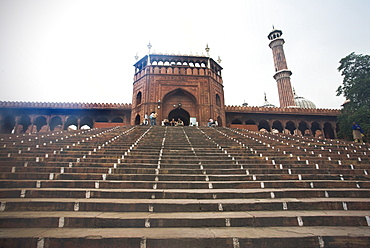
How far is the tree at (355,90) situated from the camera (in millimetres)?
16875

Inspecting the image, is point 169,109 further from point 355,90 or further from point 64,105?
point 355,90

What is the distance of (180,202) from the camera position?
3.52 metres

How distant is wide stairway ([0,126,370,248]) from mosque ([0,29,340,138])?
14.9 meters

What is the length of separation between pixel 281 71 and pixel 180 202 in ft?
110

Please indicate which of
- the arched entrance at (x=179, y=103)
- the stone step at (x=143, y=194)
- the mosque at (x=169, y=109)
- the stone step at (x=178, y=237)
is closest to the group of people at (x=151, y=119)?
the mosque at (x=169, y=109)

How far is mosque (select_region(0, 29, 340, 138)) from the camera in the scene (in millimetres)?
20656

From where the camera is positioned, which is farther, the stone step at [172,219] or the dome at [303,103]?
the dome at [303,103]

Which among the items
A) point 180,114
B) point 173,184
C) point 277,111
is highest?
point 277,111

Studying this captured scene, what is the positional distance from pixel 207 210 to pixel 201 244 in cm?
96

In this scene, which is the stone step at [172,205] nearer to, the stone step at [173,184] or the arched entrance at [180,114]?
the stone step at [173,184]

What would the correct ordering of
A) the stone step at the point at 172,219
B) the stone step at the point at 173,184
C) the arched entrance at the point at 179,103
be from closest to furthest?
the stone step at the point at 172,219 < the stone step at the point at 173,184 < the arched entrance at the point at 179,103

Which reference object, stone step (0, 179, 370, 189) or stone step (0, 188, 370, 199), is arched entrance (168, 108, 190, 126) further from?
stone step (0, 188, 370, 199)

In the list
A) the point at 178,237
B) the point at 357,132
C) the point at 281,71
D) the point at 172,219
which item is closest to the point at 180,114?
the point at 357,132

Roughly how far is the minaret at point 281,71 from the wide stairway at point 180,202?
89.8 ft
